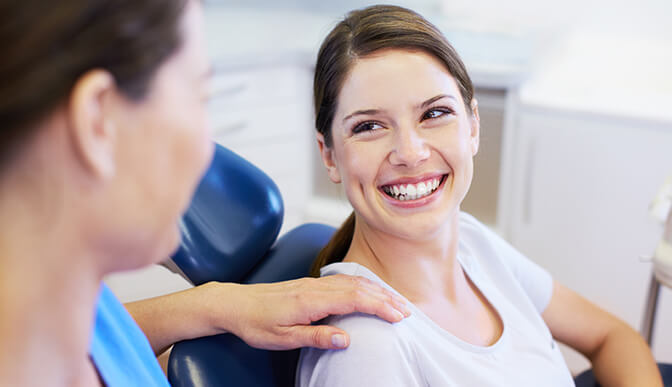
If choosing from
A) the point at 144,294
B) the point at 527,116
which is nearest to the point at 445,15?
the point at 527,116

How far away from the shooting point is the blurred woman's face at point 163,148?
44cm

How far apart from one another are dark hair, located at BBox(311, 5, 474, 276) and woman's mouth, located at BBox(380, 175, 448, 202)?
0.13 metres

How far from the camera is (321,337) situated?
2.89 feet

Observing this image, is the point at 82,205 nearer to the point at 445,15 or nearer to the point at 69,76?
the point at 69,76

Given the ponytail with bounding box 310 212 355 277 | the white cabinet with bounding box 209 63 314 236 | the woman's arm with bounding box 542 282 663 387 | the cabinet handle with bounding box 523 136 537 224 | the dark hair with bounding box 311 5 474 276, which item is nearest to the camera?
the dark hair with bounding box 311 5 474 276

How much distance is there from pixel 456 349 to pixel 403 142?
0.31 m

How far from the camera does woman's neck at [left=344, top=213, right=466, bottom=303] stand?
1.05 meters

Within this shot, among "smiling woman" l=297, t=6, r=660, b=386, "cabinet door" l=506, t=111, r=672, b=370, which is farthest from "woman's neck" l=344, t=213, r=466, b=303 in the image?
"cabinet door" l=506, t=111, r=672, b=370

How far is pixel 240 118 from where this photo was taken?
243cm

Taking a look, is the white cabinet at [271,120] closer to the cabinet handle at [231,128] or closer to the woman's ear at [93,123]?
the cabinet handle at [231,128]

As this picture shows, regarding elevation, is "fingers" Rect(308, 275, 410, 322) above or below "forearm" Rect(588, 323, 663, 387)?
above

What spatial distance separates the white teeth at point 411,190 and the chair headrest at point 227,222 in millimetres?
212

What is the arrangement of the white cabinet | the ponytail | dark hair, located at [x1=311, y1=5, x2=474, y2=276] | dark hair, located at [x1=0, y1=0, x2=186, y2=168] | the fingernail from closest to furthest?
1. dark hair, located at [x1=0, y1=0, x2=186, y2=168]
2. the fingernail
3. dark hair, located at [x1=311, y1=5, x2=474, y2=276]
4. the ponytail
5. the white cabinet

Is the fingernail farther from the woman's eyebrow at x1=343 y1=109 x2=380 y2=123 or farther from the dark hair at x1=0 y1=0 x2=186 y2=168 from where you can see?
the dark hair at x1=0 y1=0 x2=186 y2=168
